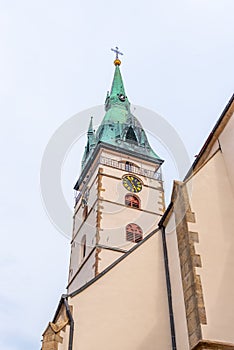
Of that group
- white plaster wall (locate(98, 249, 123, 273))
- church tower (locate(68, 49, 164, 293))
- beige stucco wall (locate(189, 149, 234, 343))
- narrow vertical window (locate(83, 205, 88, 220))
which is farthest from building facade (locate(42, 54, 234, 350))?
narrow vertical window (locate(83, 205, 88, 220))

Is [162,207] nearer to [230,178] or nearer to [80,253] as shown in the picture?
[80,253]

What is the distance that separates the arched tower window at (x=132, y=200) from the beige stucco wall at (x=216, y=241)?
12.2 meters

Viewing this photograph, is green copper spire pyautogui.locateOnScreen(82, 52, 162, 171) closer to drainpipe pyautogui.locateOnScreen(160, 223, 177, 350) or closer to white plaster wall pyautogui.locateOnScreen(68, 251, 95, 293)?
white plaster wall pyautogui.locateOnScreen(68, 251, 95, 293)

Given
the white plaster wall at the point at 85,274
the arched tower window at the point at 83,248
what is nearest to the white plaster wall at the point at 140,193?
the arched tower window at the point at 83,248

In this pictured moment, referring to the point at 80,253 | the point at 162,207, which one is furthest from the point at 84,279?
the point at 162,207

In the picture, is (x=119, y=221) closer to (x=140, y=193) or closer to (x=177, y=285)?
(x=140, y=193)

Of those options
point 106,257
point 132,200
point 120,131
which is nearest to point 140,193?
point 132,200

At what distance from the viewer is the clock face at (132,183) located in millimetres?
22266

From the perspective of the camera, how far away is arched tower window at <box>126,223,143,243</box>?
1970 cm

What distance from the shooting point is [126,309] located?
8.51 meters

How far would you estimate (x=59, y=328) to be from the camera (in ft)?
26.0

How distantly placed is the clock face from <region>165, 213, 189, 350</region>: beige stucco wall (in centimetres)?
1266

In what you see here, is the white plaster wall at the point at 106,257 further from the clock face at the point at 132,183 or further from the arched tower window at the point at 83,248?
the clock face at the point at 132,183

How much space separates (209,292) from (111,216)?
524 inches
